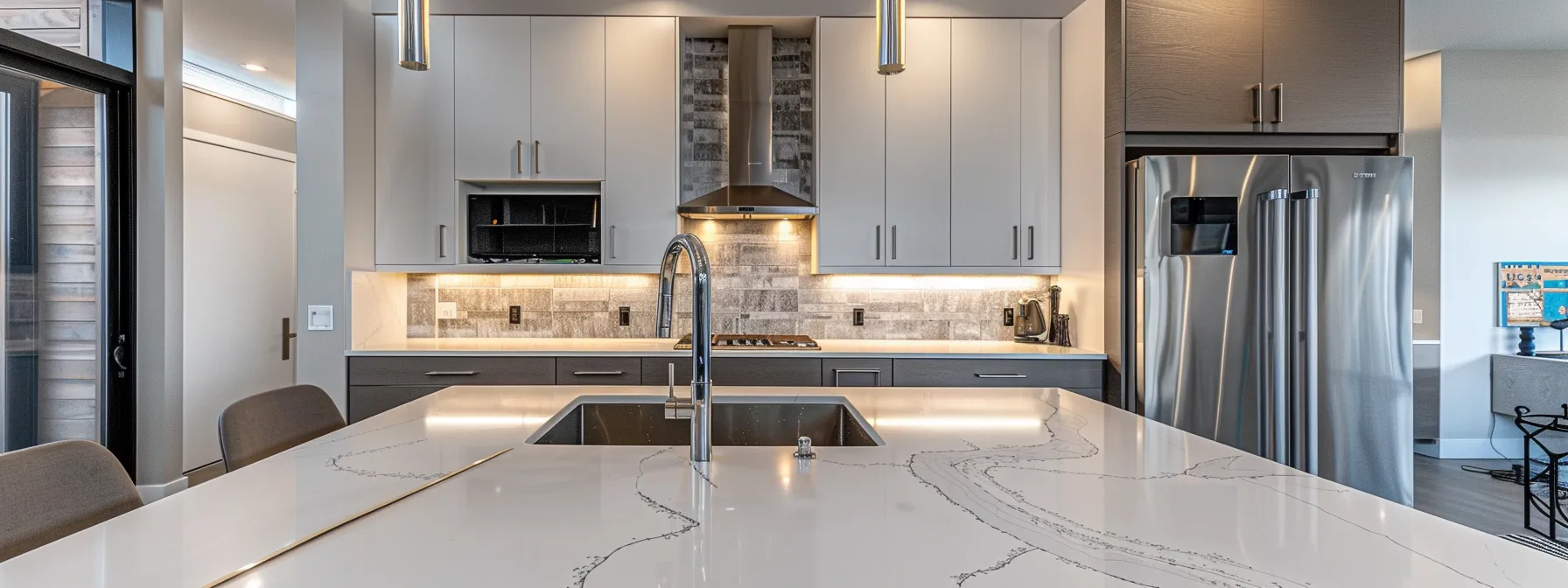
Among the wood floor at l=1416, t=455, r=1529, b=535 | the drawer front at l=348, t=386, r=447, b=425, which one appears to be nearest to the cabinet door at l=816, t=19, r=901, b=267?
the drawer front at l=348, t=386, r=447, b=425

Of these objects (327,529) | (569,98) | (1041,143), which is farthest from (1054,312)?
(327,529)

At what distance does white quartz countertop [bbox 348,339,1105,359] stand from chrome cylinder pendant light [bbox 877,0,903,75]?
206 cm

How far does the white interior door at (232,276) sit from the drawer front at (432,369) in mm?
1809

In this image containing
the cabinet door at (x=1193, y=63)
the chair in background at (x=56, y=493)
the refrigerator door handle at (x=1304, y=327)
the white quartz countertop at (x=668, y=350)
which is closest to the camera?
the chair in background at (x=56, y=493)

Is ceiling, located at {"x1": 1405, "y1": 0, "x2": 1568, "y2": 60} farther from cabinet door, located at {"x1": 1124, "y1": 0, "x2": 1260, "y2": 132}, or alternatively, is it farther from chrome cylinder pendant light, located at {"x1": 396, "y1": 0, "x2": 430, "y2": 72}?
chrome cylinder pendant light, located at {"x1": 396, "y1": 0, "x2": 430, "y2": 72}

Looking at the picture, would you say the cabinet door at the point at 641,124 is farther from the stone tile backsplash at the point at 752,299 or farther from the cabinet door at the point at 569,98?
the stone tile backsplash at the point at 752,299

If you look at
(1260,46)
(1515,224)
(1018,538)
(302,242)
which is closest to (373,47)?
(302,242)

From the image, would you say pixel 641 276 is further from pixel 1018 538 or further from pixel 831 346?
pixel 1018 538

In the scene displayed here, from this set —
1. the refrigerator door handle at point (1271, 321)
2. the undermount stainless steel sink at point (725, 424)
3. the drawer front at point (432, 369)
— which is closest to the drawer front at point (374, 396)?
the drawer front at point (432, 369)

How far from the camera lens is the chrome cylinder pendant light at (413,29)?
1.02m

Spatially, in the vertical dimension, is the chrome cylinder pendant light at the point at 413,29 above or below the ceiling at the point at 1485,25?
below

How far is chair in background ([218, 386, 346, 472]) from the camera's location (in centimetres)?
139

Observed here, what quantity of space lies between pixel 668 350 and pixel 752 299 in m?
0.68

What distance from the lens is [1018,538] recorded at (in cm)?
83
